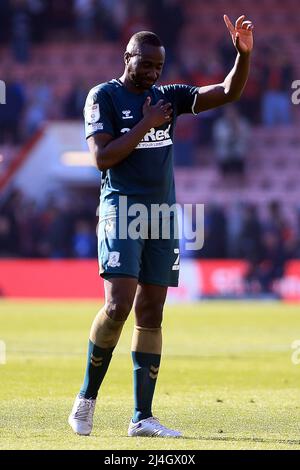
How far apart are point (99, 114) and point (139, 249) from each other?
0.88 metres

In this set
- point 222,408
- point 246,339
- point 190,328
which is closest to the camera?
point 222,408

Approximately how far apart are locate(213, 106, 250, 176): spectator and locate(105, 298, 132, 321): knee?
20.8m

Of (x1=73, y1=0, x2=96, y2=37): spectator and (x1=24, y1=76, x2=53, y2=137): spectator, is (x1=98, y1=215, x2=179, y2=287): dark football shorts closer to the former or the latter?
(x1=24, y1=76, x2=53, y2=137): spectator

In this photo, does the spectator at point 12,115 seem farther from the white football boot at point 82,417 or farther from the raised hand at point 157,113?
the white football boot at point 82,417

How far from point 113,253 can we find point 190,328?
986cm

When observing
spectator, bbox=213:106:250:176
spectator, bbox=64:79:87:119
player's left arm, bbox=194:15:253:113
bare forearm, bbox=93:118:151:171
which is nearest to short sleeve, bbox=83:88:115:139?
bare forearm, bbox=93:118:151:171

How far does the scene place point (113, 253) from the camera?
707 cm

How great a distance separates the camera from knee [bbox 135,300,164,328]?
731cm

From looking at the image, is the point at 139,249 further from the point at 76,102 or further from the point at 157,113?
the point at 76,102

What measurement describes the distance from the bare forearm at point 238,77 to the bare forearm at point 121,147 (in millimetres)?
642

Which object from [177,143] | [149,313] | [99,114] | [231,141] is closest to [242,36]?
[99,114]

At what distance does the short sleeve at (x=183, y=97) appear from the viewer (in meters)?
7.45

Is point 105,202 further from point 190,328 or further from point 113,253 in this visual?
point 190,328

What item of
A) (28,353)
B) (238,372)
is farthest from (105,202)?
(28,353)
